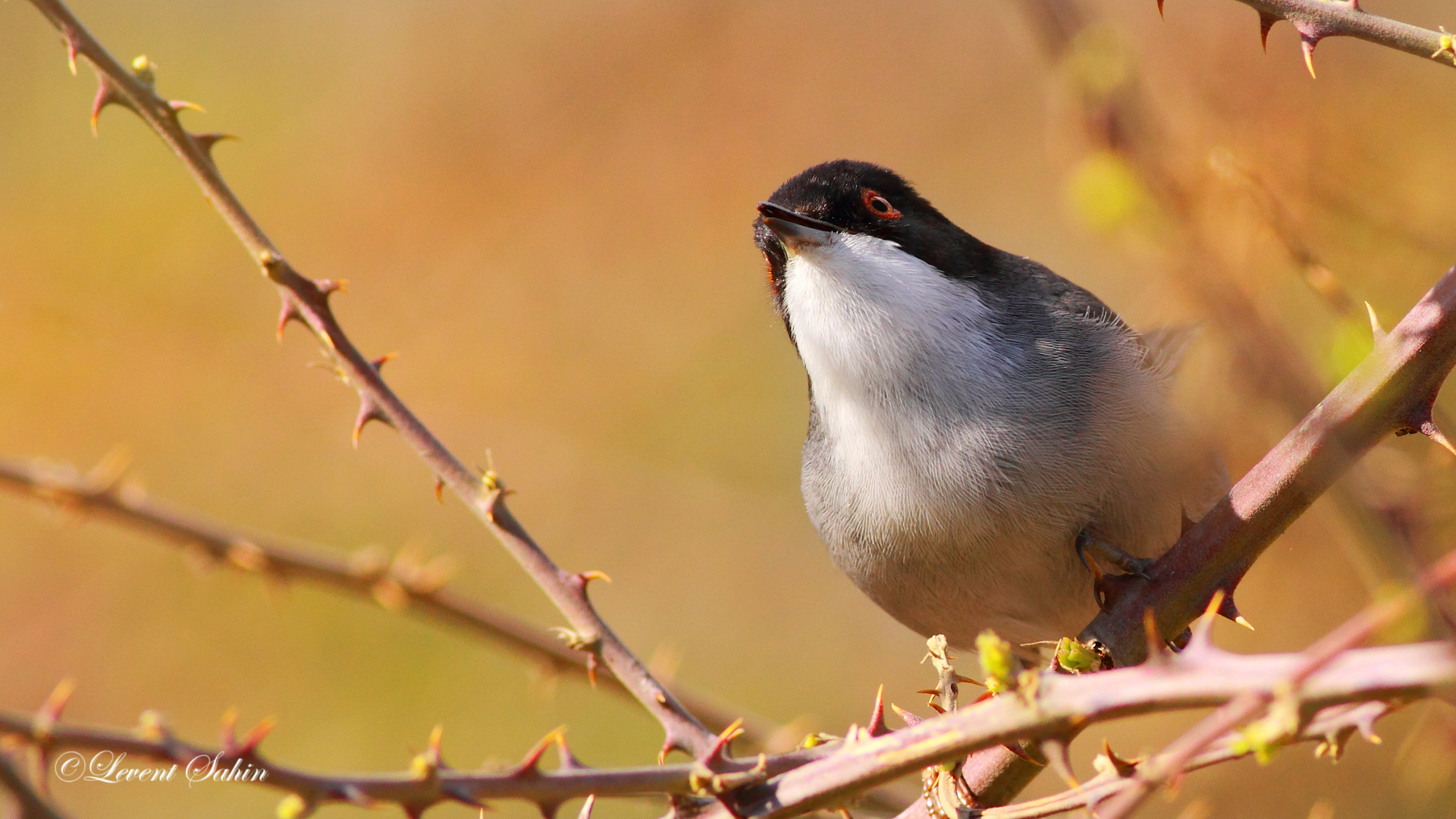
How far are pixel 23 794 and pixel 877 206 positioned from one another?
9.45ft

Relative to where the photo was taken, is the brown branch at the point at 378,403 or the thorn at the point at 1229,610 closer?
the brown branch at the point at 378,403

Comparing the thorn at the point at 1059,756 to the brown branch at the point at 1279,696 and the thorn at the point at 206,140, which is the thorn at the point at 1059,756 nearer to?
the brown branch at the point at 1279,696

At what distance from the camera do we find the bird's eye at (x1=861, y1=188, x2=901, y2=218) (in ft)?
11.5

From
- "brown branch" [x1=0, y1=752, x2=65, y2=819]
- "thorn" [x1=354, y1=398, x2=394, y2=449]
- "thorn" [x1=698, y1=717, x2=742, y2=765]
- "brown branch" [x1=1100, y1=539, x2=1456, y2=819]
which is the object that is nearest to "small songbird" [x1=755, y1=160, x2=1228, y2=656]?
"thorn" [x1=698, y1=717, x2=742, y2=765]

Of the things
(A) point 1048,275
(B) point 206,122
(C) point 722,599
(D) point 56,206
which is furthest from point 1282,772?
(D) point 56,206

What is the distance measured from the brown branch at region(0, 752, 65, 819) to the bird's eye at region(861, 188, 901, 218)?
2.82m

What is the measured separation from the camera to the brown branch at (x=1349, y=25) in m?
1.79

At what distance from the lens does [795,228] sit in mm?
3350

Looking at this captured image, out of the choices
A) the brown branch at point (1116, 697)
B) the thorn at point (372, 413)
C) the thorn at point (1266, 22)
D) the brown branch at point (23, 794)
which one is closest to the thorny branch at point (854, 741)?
the brown branch at point (1116, 697)

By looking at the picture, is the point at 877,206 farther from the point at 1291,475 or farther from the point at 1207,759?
the point at 1207,759

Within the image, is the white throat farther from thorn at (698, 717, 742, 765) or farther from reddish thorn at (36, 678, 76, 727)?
reddish thorn at (36, 678, 76, 727)

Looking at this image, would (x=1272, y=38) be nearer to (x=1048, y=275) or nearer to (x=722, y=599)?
(x=1048, y=275)

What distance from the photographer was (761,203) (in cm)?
329

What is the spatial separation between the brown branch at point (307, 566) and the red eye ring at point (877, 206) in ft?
5.27
